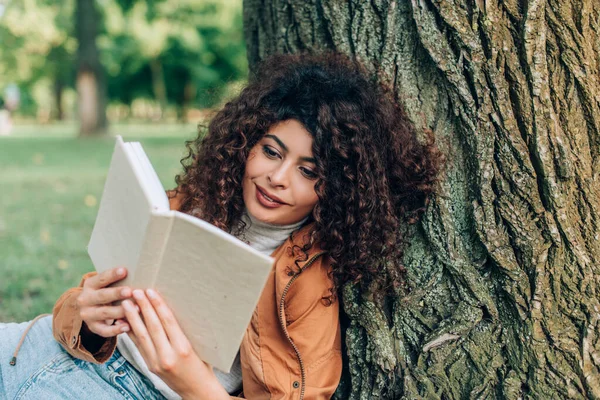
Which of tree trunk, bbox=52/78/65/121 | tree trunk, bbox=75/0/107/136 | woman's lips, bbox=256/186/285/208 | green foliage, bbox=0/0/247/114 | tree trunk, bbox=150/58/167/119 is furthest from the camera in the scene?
tree trunk, bbox=52/78/65/121

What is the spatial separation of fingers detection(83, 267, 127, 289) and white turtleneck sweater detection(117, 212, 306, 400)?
0.37 m

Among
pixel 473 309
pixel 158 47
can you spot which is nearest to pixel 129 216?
pixel 473 309

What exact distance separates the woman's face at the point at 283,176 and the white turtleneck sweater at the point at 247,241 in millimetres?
76

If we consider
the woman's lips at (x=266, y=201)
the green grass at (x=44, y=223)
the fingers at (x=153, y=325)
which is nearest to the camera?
the fingers at (x=153, y=325)

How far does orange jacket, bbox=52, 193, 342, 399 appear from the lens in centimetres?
→ 165

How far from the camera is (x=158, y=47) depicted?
89.2 feet

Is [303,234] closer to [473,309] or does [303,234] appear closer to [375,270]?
[375,270]

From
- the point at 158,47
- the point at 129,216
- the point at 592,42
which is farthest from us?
the point at 158,47

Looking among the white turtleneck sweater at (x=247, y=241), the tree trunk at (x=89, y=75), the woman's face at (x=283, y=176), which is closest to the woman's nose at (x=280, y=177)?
the woman's face at (x=283, y=176)

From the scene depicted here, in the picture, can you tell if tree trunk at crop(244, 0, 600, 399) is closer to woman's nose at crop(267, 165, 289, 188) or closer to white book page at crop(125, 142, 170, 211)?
woman's nose at crop(267, 165, 289, 188)

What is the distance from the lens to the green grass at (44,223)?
3689mm

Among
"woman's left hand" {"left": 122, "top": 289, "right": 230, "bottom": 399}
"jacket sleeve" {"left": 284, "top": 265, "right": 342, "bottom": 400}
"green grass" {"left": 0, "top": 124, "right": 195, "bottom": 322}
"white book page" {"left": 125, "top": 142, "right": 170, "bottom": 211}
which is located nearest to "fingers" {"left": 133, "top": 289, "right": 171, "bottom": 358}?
"woman's left hand" {"left": 122, "top": 289, "right": 230, "bottom": 399}

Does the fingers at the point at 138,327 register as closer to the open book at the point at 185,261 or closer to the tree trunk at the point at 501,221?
the open book at the point at 185,261

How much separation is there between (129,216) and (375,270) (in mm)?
775
